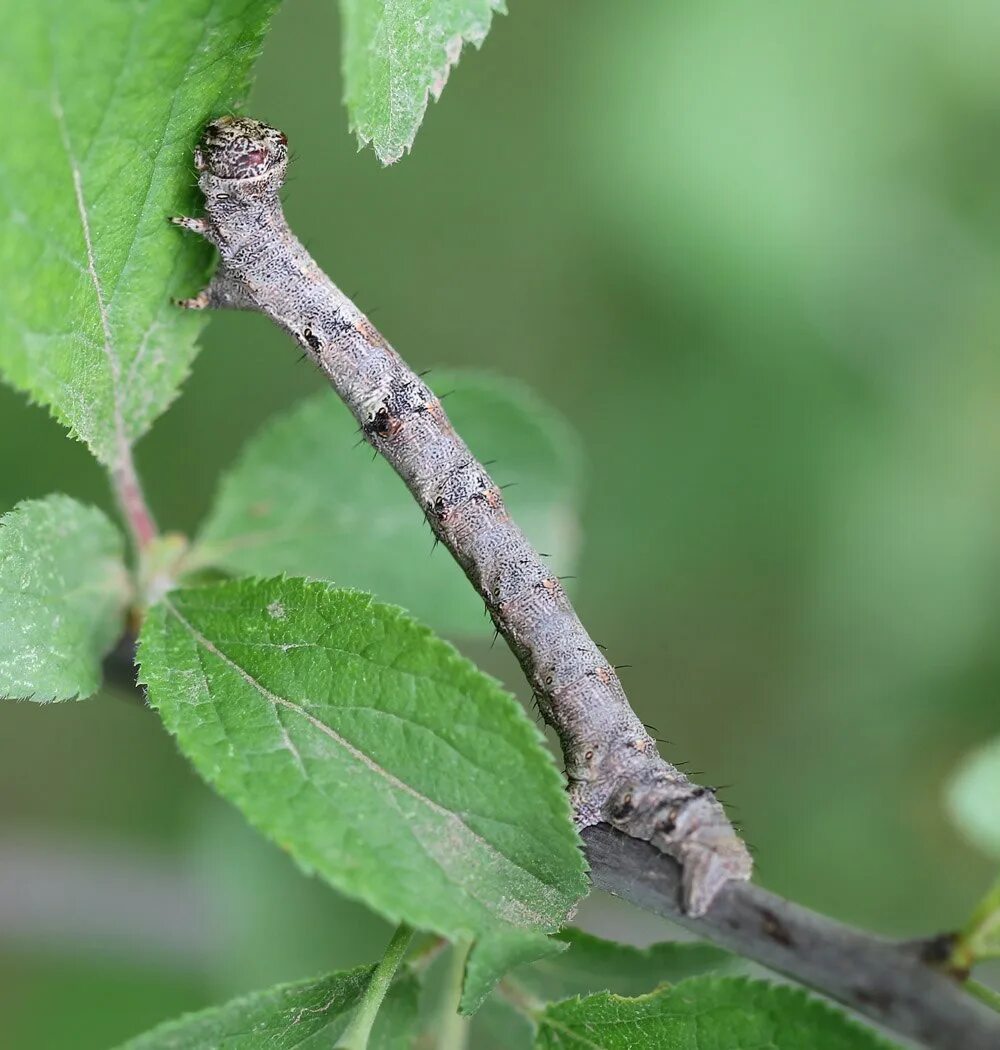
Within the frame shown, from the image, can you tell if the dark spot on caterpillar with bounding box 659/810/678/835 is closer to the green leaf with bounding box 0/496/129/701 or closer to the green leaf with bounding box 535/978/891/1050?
the green leaf with bounding box 535/978/891/1050

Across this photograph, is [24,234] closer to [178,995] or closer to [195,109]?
[195,109]

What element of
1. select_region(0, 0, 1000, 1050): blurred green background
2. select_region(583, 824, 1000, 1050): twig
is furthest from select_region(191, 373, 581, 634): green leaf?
select_region(0, 0, 1000, 1050): blurred green background

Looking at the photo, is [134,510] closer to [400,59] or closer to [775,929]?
[400,59]

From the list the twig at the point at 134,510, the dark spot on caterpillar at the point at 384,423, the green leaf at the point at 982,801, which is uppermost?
the dark spot on caterpillar at the point at 384,423

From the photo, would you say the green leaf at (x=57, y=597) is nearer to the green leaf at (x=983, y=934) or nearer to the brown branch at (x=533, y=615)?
the brown branch at (x=533, y=615)

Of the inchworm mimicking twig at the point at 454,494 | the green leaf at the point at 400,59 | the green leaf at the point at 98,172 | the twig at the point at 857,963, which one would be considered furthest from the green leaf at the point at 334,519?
the twig at the point at 857,963

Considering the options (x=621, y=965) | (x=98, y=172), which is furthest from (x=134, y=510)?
(x=621, y=965)
